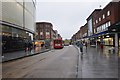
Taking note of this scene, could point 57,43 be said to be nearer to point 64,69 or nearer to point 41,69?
point 41,69

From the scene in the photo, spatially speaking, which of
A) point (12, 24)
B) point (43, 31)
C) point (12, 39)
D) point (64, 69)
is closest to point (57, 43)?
point (12, 39)

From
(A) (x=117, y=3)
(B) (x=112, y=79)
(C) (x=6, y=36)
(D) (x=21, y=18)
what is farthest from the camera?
(A) (x=117, y=3)

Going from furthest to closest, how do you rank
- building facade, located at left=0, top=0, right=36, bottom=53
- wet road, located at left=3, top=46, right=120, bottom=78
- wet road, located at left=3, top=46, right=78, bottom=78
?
building facade, located at left=0, top=0, right=36, bottom=53
wet road, located at left=3, top=46, right=78, bottom=78
wet road, located at left=3, top=46, right=120, bottom=78

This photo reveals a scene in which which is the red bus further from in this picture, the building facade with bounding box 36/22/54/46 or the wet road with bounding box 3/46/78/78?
the building facade with bounding box 36/22/54/46

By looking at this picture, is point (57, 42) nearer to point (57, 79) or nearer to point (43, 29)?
point (57, 79)

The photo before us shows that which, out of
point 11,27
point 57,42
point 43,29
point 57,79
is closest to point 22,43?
point 11,27

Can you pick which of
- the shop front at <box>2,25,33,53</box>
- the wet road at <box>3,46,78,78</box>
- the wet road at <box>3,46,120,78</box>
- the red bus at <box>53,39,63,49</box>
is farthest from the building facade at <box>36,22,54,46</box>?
the wet road at <box>3,46,120,78</box>

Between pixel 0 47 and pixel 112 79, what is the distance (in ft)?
94.0

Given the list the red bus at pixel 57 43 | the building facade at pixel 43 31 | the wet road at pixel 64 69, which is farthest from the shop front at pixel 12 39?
the building facade at pixel 43 31

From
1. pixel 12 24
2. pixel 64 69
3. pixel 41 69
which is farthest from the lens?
pixel 12 24

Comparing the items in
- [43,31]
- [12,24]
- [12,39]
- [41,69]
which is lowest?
[41,69]

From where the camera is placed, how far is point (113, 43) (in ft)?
183

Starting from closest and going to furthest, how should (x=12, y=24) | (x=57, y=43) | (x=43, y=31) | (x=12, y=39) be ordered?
1. (x=12, y=24)
2. (x=12, y=39)
3. (x=57, y=43)
4. (x=43, y=31)

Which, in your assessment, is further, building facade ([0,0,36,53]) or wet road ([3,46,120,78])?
building facade ([0,0,36,53])
